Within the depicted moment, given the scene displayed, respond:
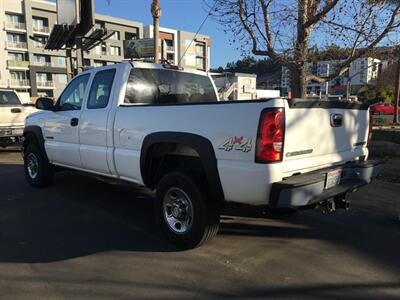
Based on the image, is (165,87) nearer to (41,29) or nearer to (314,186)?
(314,186)

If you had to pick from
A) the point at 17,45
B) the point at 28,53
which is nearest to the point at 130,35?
the point at 28,53

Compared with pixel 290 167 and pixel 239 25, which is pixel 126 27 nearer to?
pixel 239 25

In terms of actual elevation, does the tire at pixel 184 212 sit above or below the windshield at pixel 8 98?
below

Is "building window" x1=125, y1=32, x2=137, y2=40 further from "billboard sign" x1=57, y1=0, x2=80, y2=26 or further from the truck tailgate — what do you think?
the truck tailgate

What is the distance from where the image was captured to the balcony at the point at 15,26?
213ft

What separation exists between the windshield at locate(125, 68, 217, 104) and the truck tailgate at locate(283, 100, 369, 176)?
7.75ft

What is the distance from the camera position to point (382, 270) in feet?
13.4

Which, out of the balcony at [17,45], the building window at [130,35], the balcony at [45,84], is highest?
the building window at [130,35]

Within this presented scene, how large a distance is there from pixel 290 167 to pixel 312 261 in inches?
43.7

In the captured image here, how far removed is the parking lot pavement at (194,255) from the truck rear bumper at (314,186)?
738mm

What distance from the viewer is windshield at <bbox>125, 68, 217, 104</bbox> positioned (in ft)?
18.3

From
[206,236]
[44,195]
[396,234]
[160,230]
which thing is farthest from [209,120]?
[44,195]

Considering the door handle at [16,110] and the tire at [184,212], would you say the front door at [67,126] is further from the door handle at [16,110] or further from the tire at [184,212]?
the door handle at [16,110]

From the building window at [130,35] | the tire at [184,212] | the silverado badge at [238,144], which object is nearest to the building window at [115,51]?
the building window at [130,35]
